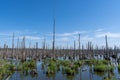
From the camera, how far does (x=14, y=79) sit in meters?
22.6

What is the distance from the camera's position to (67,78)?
23.2 metres

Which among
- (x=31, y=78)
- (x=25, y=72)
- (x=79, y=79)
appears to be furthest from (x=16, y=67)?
(x=79, y=79)

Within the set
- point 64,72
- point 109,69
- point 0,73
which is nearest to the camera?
point 0,73

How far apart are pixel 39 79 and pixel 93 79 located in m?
6.62

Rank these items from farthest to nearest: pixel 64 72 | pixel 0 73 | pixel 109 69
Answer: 1. pixel 109 69
2. pixel 64 72
3. pixel 0 73

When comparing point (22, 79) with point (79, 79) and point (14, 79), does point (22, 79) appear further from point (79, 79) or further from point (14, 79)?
point (79, 79)

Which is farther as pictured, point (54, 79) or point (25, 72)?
point (25, 72)

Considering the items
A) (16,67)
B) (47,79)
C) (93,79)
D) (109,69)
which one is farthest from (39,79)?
(109,69)

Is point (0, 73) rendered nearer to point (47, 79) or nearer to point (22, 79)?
point (22, 79)

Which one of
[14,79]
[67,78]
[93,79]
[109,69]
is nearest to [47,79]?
[67,78]

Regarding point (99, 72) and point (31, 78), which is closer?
point (31, 78)

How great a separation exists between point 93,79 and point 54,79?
480 centimetres

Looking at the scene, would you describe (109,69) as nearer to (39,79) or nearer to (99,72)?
(99,72)

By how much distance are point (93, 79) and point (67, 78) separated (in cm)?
321
